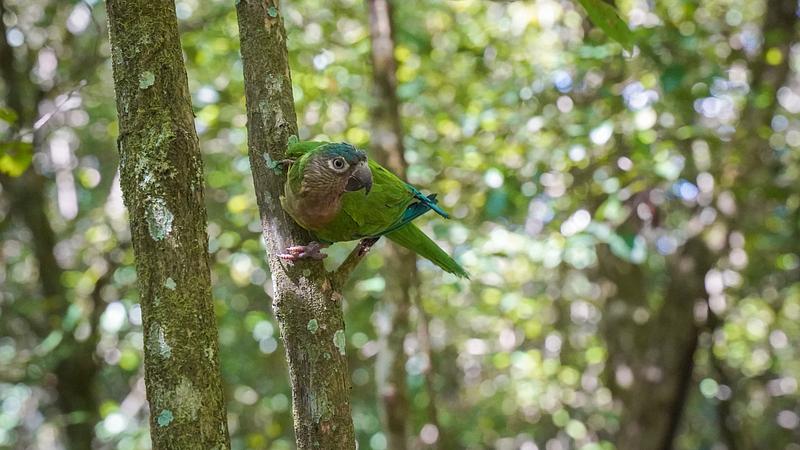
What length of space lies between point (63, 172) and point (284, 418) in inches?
110

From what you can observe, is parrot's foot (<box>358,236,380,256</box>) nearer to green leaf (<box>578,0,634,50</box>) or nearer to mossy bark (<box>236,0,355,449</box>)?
mossy bark (<box>236,0,355,449</box>)

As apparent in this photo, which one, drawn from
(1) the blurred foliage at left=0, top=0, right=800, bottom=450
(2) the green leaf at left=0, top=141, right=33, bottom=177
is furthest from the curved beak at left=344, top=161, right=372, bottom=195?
(1) the blurred foliage at left=0, top=0, right=800, bottom=450

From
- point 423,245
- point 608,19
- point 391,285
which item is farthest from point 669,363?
point 608,19

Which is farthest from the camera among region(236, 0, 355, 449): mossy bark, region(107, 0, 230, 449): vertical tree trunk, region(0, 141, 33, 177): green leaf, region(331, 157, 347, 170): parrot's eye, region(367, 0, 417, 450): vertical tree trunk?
region(367, 0, 417, 450): vertical tree trunk

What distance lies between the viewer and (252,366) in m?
6.64

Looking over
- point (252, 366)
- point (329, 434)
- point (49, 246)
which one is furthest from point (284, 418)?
point (329, 434)

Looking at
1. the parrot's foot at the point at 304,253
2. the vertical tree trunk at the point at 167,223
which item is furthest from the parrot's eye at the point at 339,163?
→ the vertical tree trunk at the point at 167,223

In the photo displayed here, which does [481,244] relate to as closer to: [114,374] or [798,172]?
[798,172]

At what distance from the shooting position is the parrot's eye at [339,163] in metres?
2.00

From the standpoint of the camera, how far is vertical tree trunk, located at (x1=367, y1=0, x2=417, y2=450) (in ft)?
11.8

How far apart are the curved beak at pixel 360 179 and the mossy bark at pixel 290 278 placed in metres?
0.22

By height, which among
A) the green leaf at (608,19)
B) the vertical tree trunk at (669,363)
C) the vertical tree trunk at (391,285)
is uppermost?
the green leaf at (608,19)

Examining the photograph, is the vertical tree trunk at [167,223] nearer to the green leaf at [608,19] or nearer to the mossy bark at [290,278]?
the mossy bark at [290,278]

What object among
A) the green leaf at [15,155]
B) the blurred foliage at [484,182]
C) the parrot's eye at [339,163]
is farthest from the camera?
the blurred foliage at [484,182]
